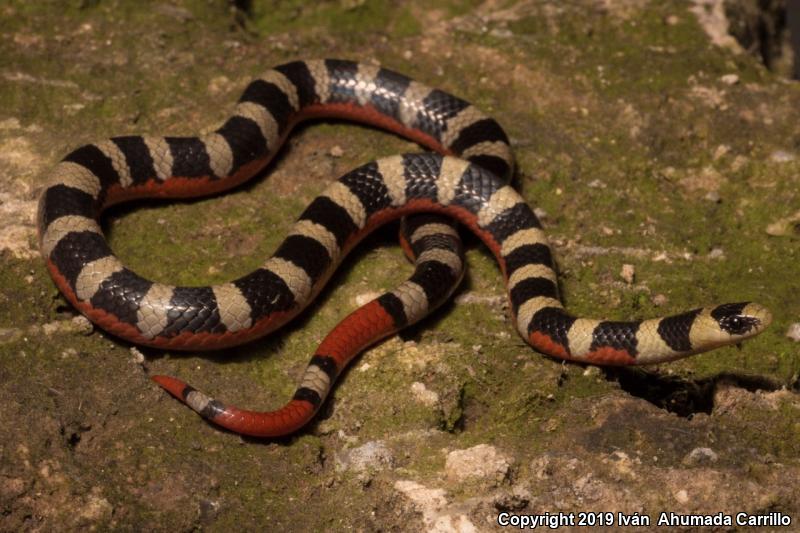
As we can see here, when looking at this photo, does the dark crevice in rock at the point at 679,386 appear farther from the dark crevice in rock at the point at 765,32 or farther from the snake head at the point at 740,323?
the dark crevice in rock at the point at 765,32

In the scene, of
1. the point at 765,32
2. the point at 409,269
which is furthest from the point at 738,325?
the point at 765,32

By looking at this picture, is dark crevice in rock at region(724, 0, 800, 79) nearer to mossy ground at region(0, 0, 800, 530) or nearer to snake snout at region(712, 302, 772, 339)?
mossy ground at region(0, 0, 800, 530)

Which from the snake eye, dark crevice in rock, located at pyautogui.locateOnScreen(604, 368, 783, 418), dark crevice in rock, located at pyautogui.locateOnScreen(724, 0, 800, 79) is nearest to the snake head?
the snake eye

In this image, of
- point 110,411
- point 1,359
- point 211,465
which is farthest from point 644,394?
point 1,359

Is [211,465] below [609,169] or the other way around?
below

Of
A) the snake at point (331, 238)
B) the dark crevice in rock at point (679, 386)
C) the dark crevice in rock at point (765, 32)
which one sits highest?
the dark crevice in rock at point (765, 32)

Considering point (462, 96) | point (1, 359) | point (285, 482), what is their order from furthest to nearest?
point (462, 96), point (1, 359), point (285, 482)

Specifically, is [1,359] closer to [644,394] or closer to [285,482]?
[285,482]

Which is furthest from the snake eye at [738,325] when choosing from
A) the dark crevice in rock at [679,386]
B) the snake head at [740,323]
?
the dark crevice in rock at [679,386]
